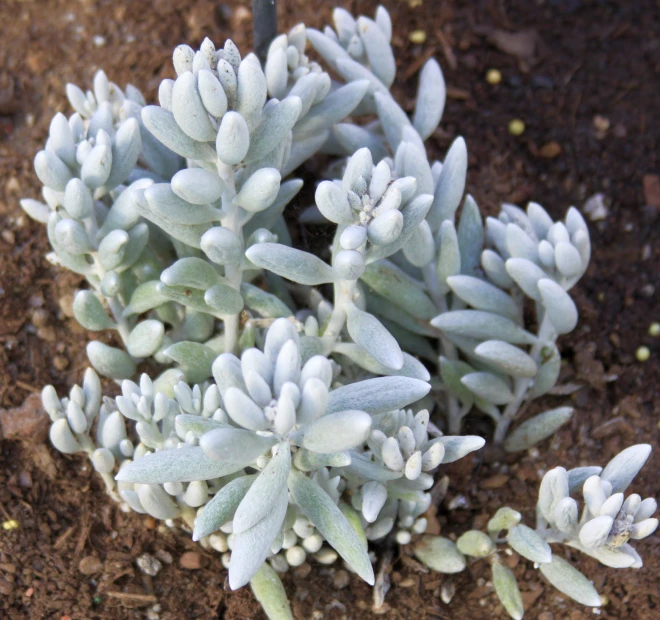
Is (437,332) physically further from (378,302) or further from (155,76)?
(155,76)

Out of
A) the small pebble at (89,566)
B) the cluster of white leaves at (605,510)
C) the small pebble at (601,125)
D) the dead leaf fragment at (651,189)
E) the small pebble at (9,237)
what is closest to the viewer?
the cluster of white leaves at (605,510)

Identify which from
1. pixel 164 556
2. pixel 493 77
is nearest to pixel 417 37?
pixel 493 77

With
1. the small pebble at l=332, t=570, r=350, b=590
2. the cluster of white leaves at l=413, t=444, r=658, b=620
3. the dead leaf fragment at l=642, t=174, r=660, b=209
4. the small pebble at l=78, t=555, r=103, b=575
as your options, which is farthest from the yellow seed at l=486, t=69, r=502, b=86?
the small pebble at l=78, t=555, r=103, b=575

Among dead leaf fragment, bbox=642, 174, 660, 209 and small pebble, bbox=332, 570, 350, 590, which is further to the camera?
dead leaf fragment, bbox=642, 174, 660, 209

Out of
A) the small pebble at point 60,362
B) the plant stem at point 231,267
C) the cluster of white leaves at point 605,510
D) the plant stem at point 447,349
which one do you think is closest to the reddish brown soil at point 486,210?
the small pebble at point 60,362

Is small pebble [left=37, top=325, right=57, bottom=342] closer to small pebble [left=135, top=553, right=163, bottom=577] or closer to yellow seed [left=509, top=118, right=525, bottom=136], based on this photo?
small pebble [left=135, top=553, right=163, bottom=577]

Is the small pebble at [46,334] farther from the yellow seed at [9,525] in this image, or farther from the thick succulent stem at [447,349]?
the thick succulent stem at [447,349]

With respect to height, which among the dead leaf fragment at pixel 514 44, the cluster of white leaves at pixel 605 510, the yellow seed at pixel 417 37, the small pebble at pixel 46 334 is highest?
the small pebble at pixel 46 334

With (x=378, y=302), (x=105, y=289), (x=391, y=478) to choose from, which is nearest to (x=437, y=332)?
(x=378, y=302)

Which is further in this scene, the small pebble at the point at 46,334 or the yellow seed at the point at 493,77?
the yellow seed at the point at 493,77
